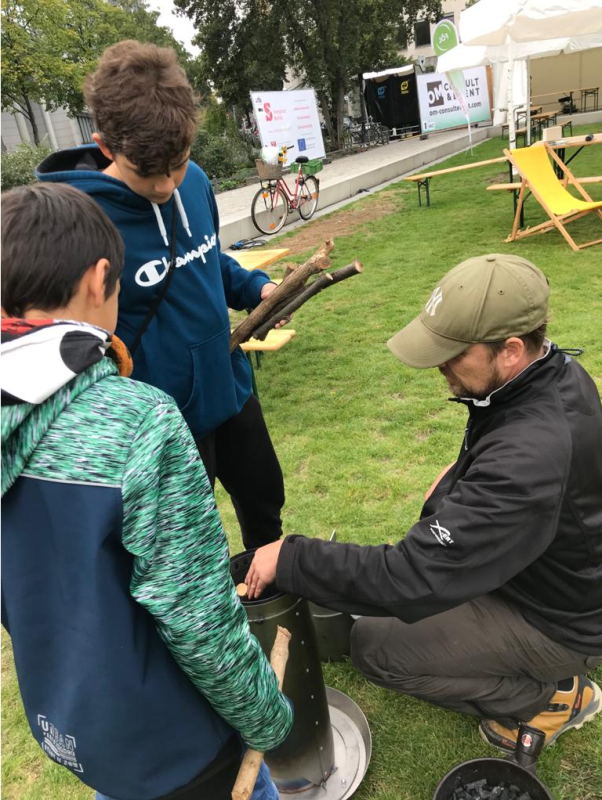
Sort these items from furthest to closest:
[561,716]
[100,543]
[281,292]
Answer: [281,292] < [561,716] < [100,543]

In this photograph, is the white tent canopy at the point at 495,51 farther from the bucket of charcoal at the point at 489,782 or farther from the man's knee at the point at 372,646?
the bucket of charcoal at the point at 489,782

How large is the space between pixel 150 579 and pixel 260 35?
92.3 feet

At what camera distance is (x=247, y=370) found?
230 cm

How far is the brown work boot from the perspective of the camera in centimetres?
197

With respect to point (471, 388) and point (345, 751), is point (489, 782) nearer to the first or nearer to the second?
point (345, 751)

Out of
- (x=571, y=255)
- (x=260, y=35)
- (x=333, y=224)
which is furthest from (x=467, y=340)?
(x=260, y=35)

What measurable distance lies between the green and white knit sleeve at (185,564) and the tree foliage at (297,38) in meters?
25.2

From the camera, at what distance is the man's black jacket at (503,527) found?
152 centimetres

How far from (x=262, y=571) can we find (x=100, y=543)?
761 millimetres

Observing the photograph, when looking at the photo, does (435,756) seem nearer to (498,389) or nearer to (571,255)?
(498,389)

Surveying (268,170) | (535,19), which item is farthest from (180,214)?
(268,170)

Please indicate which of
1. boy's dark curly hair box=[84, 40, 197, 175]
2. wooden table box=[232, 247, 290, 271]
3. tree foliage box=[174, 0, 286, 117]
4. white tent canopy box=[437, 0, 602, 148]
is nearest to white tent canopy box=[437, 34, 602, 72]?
white tent canopy box=[437, 0, 602, 148]

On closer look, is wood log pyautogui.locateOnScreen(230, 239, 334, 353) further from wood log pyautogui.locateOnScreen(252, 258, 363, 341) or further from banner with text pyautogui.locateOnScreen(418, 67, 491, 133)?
banner with text pyautogui.locateOnScreen(418, 67, 491, 133)

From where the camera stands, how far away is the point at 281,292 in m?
2.31
